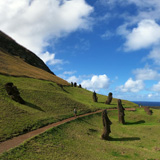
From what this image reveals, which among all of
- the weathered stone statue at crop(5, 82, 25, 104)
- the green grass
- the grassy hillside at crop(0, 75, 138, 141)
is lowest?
the green grass

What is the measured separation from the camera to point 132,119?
44375 millimetres

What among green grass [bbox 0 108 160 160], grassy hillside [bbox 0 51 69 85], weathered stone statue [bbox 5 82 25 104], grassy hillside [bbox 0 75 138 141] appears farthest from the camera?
grassy hillside [bbox 0 51 69 85]

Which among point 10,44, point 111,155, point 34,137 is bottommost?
point 111,155

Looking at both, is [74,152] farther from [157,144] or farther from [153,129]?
[153,129]

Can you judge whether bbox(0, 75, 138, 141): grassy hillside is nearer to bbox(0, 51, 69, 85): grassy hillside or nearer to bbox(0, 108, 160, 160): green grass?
bbox(0, 108, 160, 160): green grass

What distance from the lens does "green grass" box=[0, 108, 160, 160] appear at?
1884 centimetres

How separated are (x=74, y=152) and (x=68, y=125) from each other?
1093 centimetres

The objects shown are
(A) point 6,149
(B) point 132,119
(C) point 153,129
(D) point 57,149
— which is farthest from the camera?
(B) point 132,119

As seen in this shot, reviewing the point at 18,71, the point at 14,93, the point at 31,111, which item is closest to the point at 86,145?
the point at 31,111

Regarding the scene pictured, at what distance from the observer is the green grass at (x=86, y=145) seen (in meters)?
18.8

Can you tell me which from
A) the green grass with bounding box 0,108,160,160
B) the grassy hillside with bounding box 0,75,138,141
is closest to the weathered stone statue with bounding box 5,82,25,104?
the grassy hillside with bounding box 0,75,138,141

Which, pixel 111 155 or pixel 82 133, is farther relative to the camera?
pixel 82 133

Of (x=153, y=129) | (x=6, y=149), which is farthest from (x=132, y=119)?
(x=6, y=149)

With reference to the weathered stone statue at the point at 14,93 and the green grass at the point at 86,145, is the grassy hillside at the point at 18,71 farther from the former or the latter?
the green grass at the point at 86,145
